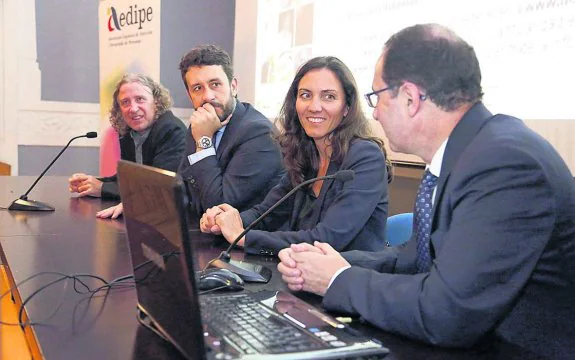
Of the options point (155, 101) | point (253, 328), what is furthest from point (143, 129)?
point (253, 328)

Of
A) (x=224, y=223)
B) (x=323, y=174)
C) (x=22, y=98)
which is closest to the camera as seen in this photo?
(x=224, y=223)

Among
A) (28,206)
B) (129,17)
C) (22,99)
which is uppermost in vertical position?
(129,17)

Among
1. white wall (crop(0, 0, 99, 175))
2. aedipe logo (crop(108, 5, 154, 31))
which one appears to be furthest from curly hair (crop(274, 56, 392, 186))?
white wall (crop(0, 0, 99, 175))

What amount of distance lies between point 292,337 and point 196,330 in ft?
0.58

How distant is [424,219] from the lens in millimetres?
1282

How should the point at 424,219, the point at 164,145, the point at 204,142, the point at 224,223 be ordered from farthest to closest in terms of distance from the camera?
1. the point at 164,145
2. the point at 204,142
3. the point at 224,223
4. the point at 424,219

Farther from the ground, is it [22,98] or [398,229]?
[22,98]

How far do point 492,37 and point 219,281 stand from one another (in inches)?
61.9

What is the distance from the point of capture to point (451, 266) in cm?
98

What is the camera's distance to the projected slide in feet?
6.59

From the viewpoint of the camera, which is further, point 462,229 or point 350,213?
point 350,213

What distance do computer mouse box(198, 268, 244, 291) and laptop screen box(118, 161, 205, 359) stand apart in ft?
0.56

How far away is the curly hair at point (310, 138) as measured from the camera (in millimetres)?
1920

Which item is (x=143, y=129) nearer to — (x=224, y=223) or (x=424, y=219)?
(x=224, y=223)
